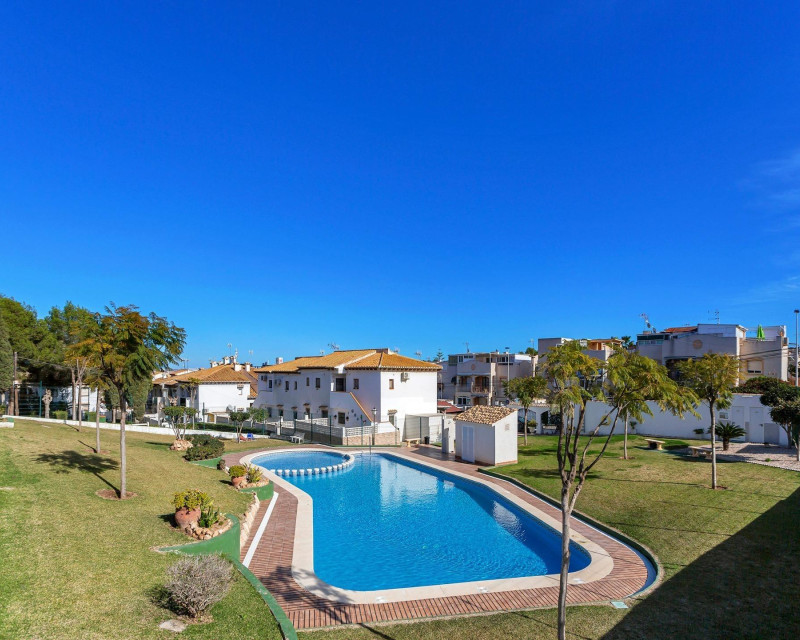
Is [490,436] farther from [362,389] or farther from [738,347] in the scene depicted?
[738,347]

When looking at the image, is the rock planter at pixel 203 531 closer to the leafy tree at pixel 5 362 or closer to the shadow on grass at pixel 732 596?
the shadow on grass at pixel 732 596

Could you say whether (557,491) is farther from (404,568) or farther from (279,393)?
(279,393)

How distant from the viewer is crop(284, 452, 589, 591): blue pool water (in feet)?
44.8

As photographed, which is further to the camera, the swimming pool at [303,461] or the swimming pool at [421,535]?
the swimming pool at [303,461]

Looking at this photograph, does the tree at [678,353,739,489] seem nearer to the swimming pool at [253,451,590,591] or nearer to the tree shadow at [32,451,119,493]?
the swimming pool at [253,451,590,591]

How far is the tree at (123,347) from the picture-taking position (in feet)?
46.5

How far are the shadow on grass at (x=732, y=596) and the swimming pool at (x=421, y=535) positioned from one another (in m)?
3.05

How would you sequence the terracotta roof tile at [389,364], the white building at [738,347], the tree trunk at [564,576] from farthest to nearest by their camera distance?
1. the white building at [738,347]
2. the terracotta roof tile at [389,364]
3. the tree trunk at [564,576]

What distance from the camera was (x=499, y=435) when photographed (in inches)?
1059

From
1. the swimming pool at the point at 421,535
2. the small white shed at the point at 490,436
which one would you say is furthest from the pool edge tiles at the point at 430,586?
the small white shed at the point at 490,436

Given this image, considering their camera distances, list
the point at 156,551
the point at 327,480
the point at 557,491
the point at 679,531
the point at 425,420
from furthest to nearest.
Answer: the point at 425,420 → the point at 327,480 → the point at 557,491 → the point at 679,531 → the point at 156,551

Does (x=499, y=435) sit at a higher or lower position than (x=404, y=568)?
higher

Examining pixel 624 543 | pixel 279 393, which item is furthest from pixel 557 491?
pixel 279 393

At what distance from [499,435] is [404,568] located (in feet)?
45.9
